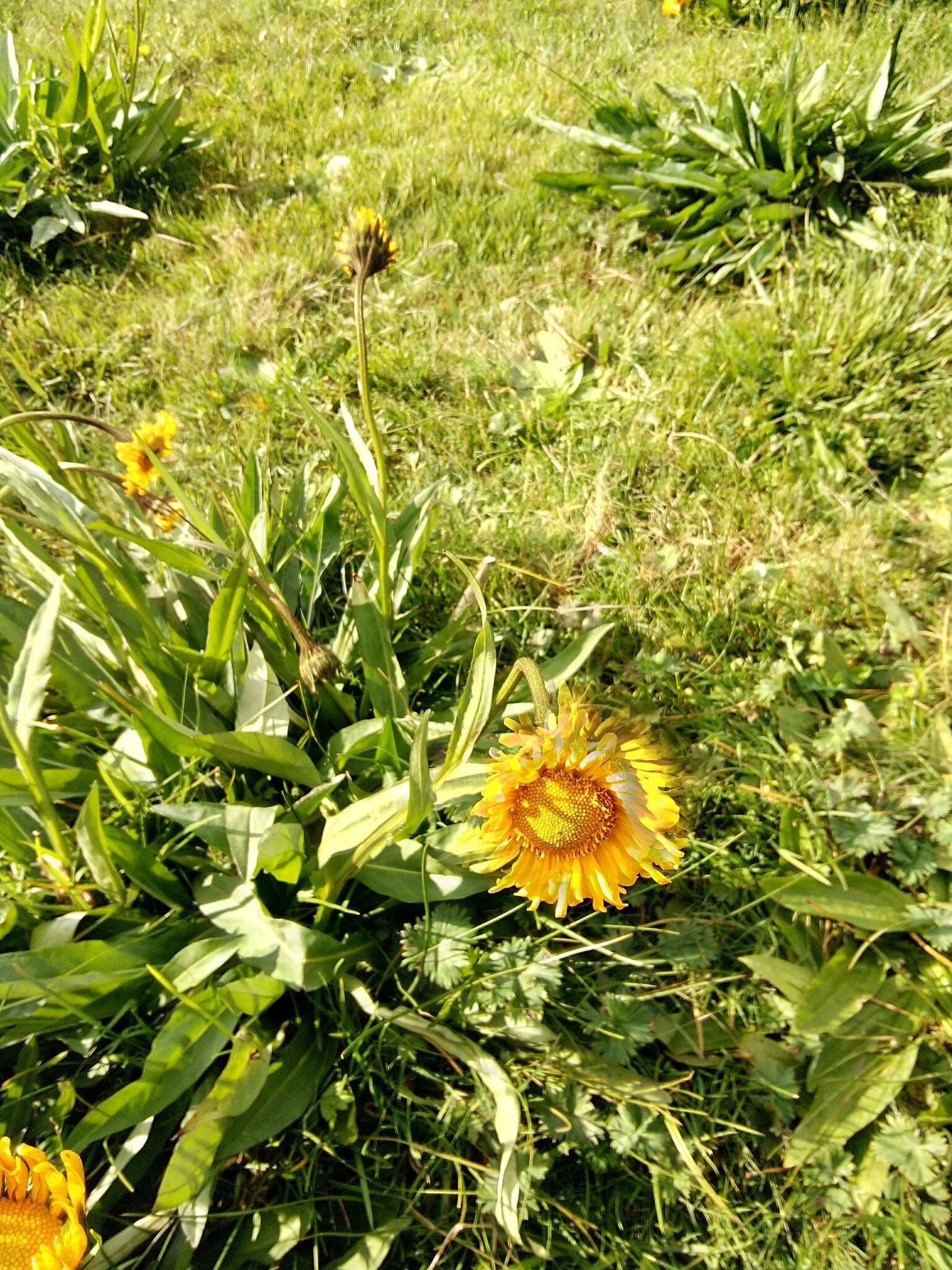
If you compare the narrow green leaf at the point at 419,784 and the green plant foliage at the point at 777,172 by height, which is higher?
the green plant foliage at the point at 777,172

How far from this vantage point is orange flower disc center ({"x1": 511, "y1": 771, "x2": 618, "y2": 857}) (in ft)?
4.41

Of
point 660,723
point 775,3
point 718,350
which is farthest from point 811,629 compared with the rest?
point 775,3

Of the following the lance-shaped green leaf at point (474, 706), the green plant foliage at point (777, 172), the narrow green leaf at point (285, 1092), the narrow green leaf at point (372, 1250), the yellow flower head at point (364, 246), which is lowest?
the narrow green leaf at point (372, 1250)

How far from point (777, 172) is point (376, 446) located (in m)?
1.87

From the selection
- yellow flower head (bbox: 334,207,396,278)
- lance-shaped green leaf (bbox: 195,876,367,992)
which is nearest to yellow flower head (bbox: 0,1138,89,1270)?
lance-shaped green leaf (bbox: 195,876,367,992)

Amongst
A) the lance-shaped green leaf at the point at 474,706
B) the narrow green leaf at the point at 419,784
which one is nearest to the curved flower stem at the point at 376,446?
the lance-shaped green leaf at the point at 474,706

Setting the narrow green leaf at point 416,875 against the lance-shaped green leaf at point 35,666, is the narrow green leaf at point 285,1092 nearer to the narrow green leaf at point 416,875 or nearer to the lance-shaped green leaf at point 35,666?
the narrow green leaf at point 416,875

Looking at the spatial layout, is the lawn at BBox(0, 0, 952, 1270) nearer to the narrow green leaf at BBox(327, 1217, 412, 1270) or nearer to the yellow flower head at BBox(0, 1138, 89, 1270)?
the narrow green leaf at BBox(327, 1217, 412, 1270)

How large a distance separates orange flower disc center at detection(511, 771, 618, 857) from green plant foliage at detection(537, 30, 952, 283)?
6.45ft

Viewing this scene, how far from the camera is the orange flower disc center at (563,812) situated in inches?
52.9

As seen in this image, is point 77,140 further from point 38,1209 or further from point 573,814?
point 38,1209

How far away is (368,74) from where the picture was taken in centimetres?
370

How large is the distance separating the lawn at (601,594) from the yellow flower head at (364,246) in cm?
75

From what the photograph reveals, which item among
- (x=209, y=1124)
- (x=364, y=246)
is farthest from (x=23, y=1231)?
(x=364, y=246)
